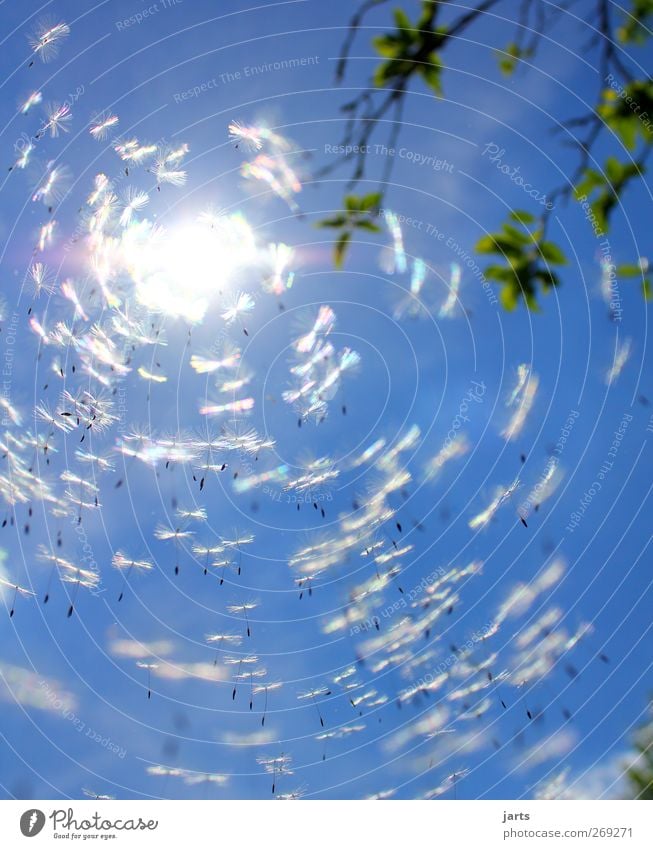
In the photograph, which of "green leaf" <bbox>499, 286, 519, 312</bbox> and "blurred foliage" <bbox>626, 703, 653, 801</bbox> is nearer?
"green leaf" <bbox>499, 286, 519, 312</bbox>

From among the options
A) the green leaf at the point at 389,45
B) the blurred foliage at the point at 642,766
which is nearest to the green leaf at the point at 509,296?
the green leaf at the point at 389,45

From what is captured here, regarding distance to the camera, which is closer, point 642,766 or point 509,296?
point 509,296

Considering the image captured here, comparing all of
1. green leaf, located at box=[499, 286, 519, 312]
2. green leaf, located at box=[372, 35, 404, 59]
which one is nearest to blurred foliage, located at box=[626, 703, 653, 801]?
green leaf, located at box=[499, 286, 519, 312]

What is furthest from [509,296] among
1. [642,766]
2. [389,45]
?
[642,766]

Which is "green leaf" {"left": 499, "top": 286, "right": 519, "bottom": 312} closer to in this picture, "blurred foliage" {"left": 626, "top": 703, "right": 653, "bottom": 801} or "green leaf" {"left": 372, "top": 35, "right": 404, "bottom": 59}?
"green leaf" {"left": 372, "top": 35, "right": 404, "bottom": 59}

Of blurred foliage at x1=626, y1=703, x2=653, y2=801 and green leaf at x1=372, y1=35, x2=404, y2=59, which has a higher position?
green leaf at x1=372, y1=35, x2=404, y2=59

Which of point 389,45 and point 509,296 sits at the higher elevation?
point 389,45

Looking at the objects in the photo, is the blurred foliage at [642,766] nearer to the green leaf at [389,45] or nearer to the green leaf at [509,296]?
the green leaf at [509,296]

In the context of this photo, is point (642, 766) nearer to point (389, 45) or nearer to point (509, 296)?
point (509, 296)

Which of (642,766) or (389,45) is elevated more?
(389,45)

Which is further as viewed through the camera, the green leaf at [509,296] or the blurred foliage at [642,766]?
the blurred foliage at [642,766]

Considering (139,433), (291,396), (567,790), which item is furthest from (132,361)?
(567,790)

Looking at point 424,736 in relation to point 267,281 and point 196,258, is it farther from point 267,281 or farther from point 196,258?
point 196,258

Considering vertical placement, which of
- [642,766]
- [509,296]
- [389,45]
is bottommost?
[642,766]
